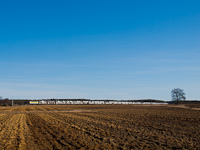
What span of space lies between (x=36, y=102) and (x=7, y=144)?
483 ft

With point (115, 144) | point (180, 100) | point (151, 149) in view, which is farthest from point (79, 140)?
point (180, 100)

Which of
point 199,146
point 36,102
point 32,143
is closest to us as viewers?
point 199,146

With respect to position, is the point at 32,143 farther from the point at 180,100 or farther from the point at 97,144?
the point at 180,100

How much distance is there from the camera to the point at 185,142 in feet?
43.6

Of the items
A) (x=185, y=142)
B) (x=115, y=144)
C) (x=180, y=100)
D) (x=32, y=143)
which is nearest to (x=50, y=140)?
(x=32, y=143)

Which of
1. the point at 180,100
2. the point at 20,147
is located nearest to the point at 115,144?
the point at 20,147

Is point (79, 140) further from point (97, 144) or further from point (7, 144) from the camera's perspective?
point (7, 144)

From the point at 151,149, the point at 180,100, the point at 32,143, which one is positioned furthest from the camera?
the point at 180,100

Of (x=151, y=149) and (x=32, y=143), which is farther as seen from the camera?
(x=32, y=143)

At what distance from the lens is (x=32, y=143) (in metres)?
13.1

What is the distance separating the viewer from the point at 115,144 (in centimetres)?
1266

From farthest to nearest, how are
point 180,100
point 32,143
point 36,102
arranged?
point 36,102, point 180,100, point 32,143

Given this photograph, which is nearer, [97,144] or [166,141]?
[97,144]

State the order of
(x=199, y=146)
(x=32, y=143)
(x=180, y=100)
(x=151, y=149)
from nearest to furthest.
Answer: (x=151, y=149), (x=199, y=146), (x=32, y=143), (x=180, y=100)
